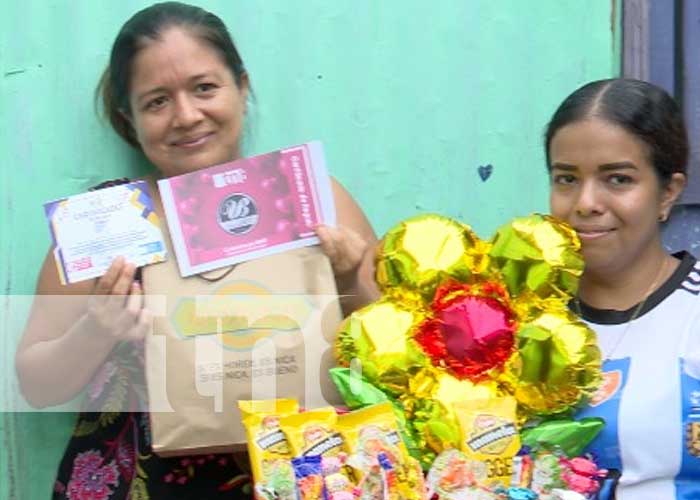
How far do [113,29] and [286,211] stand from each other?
639mm

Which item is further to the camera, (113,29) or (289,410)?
(113,29)

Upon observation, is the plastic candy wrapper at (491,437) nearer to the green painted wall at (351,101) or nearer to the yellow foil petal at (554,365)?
the yellow foil petal at (554,365)

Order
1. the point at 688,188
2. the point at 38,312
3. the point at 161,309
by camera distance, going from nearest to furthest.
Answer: the point at 161,309
the point at 38,312
the point at 688,188

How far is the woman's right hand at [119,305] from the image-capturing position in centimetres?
180

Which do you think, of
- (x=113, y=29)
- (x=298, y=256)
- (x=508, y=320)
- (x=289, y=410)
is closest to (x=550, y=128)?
(x=508, y=320)

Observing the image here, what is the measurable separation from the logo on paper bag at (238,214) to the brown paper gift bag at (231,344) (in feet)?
0.20

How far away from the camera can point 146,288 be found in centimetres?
182

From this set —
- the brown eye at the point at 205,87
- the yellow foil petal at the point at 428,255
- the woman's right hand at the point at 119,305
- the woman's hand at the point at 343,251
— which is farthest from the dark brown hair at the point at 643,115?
the woman's right hand at the point at 119,305

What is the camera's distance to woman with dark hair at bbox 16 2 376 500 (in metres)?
1.88

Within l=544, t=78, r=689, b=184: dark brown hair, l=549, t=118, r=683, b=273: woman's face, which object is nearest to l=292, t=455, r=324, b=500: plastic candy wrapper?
l=549, t=118, r=683, b=273: woman's face

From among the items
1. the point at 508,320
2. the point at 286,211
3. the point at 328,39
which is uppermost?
the point at 328,39

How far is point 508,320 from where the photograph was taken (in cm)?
171

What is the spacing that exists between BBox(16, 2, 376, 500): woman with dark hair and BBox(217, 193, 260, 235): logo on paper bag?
0.37ft

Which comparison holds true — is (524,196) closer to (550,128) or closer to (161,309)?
(550,128)
